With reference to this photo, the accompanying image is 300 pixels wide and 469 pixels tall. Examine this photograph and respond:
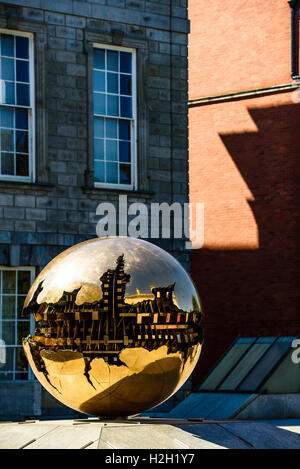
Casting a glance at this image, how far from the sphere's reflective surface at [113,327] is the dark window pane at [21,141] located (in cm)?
1043

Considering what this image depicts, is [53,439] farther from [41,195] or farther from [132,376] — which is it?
[41,195]

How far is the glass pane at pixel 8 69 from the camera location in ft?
59.0

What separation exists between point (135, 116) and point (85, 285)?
Answer: 12.0 m

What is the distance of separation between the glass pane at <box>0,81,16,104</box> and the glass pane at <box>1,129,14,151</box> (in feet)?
1.79

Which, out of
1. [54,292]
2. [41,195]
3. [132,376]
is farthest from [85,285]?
[41,195]

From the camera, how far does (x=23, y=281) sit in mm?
17922

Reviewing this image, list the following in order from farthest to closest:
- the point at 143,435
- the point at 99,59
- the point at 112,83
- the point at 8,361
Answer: the point at 112,83, the point at 99,59, the point at 8,361, the point at 143,435

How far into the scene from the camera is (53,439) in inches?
295

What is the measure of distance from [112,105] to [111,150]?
2.86 ft

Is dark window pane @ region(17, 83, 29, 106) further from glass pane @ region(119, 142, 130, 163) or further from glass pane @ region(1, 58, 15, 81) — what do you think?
glass pane @ region(119, 142, 130, 163)

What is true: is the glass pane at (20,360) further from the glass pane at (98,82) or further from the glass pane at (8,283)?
the glass pane at (98,82)

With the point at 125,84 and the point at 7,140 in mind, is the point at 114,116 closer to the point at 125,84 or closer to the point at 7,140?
the point at 125,84

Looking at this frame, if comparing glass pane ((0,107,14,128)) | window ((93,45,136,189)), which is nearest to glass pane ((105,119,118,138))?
window ((93,45,136,189))

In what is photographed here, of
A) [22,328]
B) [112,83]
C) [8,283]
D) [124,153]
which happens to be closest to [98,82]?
[112,83]
